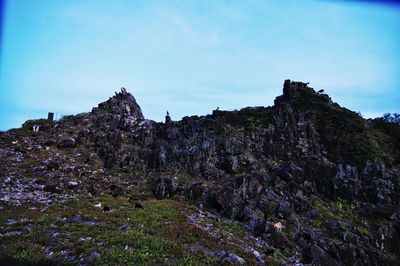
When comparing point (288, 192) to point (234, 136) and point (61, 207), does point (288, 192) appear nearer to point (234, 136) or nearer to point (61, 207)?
point (234, 136)

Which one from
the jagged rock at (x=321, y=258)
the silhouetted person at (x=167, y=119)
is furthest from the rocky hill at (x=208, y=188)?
the silhouetted person at (x=167, y=119)

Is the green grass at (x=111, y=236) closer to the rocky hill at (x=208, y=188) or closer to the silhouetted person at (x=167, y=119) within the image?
the rocky hill at (x=208, y=188)

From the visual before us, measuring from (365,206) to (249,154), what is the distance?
11115 millimetres

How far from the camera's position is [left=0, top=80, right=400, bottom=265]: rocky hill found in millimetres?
19109

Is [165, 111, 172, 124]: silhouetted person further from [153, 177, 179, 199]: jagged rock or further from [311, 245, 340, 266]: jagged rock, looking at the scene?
[311, 245, 340, 266]: jagged rock

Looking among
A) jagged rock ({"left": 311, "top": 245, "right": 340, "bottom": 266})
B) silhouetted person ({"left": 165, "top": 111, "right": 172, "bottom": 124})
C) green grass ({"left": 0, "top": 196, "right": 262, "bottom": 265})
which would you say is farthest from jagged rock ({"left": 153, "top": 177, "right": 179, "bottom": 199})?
jagged rock ({"left": 311, "top": 245, "right": 340, "bottom": 266})

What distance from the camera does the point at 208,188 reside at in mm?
29938

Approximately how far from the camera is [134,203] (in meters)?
27.1

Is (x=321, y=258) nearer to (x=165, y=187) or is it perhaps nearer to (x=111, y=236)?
(x=111, y=236)

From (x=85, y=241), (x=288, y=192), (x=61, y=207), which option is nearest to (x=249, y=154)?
(x=288, y=192)

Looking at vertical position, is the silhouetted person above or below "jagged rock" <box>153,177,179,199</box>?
above

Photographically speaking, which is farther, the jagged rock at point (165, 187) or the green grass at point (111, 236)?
the jagged rock at point (165, 187)

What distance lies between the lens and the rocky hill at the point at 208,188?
1911 centimetres

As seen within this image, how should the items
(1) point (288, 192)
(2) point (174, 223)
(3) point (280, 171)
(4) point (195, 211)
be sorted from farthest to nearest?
(3) point (280, 171) < (1) point (288, 192) < (4) point (195, 211) < (2) point (174, 223)
